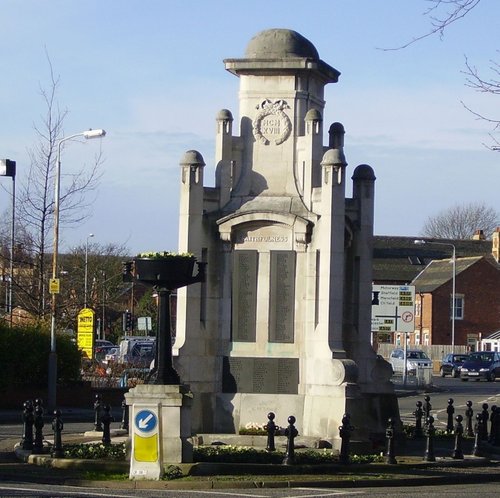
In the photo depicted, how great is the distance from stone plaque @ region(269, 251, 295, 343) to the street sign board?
28.7 meters

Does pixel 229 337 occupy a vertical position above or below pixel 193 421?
above

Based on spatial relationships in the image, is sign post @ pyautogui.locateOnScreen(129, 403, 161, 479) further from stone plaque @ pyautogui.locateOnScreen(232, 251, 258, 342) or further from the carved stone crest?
the carved stone crest

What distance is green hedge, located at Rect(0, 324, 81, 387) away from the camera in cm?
3966

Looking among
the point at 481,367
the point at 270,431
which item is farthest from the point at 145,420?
the point at 481,367

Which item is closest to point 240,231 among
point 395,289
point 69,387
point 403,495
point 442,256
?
point 403,495

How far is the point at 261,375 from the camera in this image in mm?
24984

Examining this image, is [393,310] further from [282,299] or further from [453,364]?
[282,299]

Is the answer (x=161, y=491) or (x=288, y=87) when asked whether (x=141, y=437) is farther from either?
(x=288, y=87)

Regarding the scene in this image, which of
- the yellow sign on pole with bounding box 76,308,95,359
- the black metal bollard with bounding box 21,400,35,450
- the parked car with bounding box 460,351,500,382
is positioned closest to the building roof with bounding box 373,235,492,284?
the parked car with bounding box 460,351,500,382

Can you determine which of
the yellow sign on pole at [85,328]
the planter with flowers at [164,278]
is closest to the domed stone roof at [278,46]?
the planter with flowers at [164,278]

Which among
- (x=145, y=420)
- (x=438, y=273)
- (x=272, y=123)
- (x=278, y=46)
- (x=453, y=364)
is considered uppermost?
(x=438, y=273)

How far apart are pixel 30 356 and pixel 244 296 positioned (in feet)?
54.1

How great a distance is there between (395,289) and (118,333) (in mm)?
39657

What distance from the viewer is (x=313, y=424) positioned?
80.2ft
